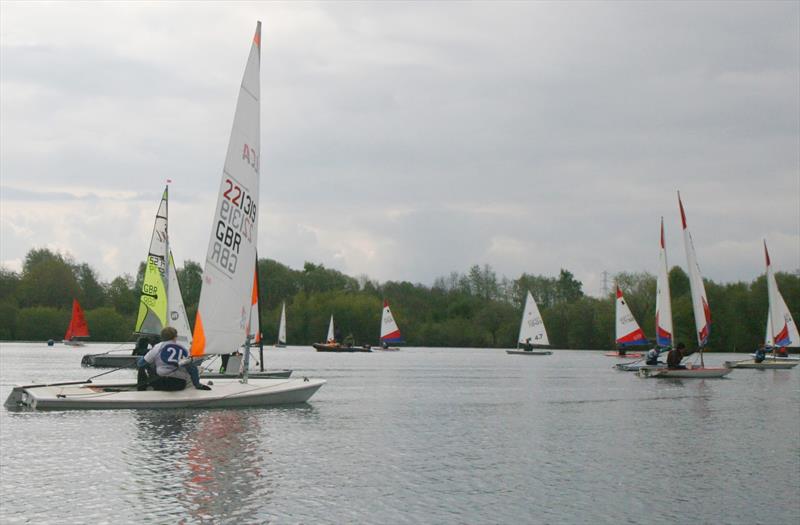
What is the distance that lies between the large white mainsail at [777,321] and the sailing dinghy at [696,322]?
14466 millimetres

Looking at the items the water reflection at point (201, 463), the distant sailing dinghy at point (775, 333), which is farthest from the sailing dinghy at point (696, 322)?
the water reflection at point (201, 463)

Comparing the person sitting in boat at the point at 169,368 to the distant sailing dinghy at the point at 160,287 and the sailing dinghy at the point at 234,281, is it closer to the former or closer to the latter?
the sailing dinghy at the point at 234,281

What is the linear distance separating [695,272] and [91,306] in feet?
313

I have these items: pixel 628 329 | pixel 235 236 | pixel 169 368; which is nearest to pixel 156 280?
pixel 235 236

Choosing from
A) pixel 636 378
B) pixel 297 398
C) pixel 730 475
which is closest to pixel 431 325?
pixel 636 378

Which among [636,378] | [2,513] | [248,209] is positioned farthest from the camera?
[636,378]

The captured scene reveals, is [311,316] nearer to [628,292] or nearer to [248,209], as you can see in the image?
[628,292]

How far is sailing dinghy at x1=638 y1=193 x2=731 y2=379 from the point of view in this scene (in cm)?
4288

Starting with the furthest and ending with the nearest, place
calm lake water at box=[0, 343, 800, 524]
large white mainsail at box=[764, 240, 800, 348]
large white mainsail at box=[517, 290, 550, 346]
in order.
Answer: large white mainsail at box=[517, 290, 550, 346] < large white mainsail at box=[764, 240, 800, 348] < calm lake water at box=[0, 343, 800, 524]

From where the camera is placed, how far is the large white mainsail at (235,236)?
955 inches

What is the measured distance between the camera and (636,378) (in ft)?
153

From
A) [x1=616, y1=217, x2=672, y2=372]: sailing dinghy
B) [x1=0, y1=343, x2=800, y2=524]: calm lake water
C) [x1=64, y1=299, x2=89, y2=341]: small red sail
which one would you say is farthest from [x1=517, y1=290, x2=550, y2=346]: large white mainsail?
[x1=0, y1=343, x2=800, y2=524]: calm lake water

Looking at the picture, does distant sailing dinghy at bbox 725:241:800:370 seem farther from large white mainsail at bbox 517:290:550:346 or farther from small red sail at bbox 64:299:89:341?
small red sail at bbox 64:299:89:341

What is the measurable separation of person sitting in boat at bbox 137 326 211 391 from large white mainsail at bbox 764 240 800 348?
4527cm
